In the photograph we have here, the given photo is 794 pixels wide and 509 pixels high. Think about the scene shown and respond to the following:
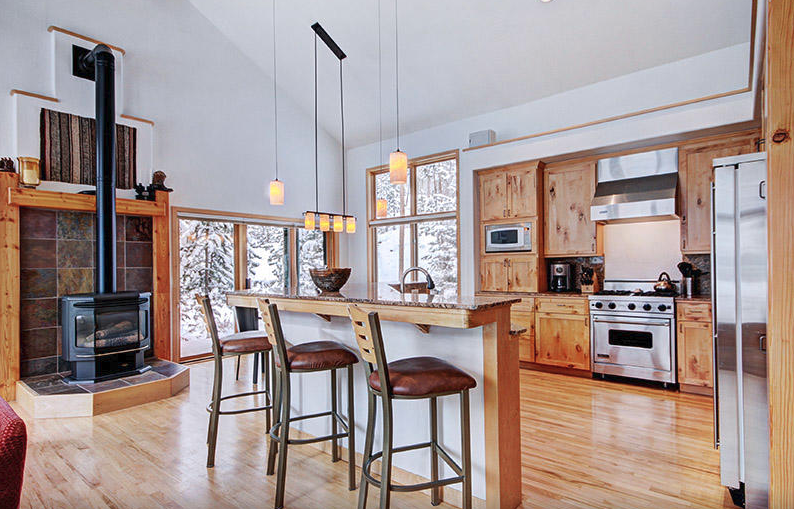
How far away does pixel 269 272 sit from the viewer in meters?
6.64

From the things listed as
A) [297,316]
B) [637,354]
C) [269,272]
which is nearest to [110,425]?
[297,316]

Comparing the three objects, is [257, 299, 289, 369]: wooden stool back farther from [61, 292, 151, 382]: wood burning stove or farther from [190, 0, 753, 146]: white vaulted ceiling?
[190, 0, 753, 146]: white vaulted ceiling

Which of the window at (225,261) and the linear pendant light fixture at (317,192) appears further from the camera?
the window at (225,261)

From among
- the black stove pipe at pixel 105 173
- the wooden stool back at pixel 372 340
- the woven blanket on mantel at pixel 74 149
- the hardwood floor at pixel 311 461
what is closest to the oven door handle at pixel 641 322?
the hardwood floor at pixel 311 461

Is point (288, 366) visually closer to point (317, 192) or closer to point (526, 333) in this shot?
point (526, 333)

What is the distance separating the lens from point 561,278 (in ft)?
17.2

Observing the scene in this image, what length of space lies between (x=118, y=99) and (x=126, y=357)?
116 inches

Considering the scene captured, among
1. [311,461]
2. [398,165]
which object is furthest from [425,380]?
[398,165]

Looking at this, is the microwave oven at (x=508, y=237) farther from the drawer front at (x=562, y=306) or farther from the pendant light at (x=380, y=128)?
the pendant light at (x=380, y=128)

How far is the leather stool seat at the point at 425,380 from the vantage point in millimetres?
1914

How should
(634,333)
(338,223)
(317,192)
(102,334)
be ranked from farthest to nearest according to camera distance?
(317,192)
(634,333)
(338,223)
(102,334)

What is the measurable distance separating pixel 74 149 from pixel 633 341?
20.7 feet

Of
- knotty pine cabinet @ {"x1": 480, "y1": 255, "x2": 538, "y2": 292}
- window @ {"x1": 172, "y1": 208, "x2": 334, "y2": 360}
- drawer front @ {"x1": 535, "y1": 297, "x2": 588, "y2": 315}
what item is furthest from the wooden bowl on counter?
knotty pine cabinet @ {"x1": 480, "y1": 255, "x2": 538, "y2": 292}

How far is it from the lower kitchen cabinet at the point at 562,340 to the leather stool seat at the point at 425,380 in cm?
324
